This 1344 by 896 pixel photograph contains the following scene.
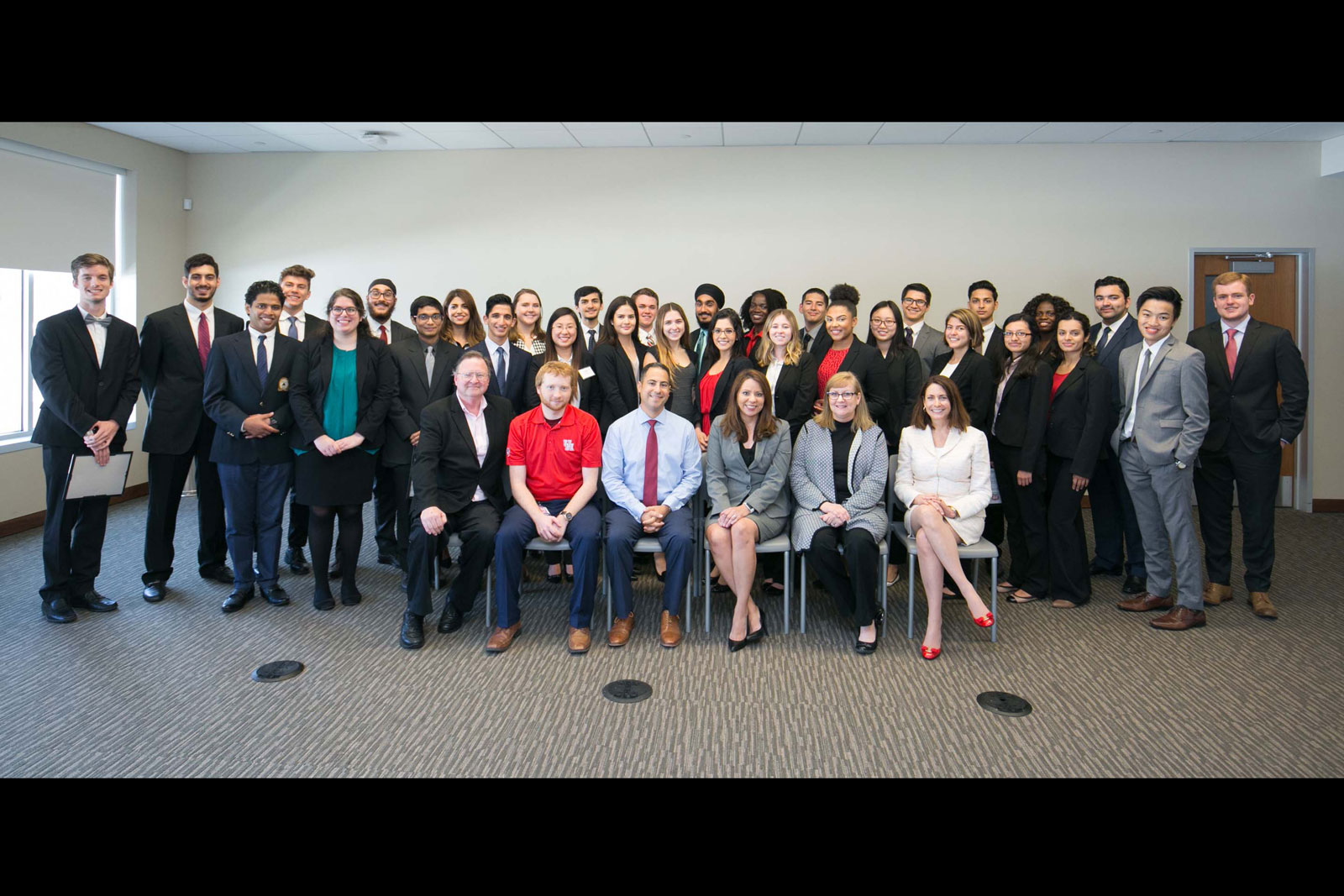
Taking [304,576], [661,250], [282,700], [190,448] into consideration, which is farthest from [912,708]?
[661,250]

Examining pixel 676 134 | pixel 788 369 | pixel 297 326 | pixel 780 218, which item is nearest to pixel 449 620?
pixel 297 326

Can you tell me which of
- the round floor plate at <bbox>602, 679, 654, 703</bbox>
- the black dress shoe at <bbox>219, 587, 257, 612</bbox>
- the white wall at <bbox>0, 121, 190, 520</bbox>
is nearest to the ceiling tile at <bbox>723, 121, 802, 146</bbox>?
the round floor plate at <bbox>602, 679, 654, 703</bbox>

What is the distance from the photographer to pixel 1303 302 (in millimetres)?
6652

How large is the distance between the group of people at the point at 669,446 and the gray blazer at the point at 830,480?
0.02 m

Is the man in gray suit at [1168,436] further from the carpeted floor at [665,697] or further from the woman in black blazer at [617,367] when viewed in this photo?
the woman in black blazer at [617,367]

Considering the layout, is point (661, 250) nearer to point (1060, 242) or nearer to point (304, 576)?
point (1060, 242)

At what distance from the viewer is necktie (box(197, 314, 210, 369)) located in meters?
4.23

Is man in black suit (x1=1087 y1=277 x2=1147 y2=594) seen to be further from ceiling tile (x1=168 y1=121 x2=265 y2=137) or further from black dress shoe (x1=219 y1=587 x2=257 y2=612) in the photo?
ceiling tile (x1=168 y1=121 x2=265 y2=137)

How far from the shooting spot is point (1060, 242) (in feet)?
22.1

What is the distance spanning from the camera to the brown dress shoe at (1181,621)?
379 cm

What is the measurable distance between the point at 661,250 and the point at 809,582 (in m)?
3.62

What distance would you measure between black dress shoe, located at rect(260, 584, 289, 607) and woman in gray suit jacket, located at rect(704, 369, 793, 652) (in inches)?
89.1
